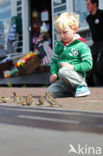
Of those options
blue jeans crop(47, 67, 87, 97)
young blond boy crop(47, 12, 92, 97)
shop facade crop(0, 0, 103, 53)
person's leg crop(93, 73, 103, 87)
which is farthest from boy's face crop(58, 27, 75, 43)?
shop facade crop(0, 0, 103, 53)

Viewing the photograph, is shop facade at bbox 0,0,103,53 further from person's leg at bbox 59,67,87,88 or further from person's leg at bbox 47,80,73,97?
person's leg at bbox 59,67,87,88

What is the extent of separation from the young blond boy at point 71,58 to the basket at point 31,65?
3433 mm

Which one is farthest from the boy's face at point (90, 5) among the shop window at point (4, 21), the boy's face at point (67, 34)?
the shop window at point (4, 21)

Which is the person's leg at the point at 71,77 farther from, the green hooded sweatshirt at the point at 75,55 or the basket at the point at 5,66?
the basket at the point at 5,66

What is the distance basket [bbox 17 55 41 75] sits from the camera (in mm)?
7435

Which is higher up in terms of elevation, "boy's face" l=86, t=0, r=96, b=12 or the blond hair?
"boy's face" l=86, t=0, r=96, b=12

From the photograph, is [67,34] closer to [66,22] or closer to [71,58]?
[66,22]

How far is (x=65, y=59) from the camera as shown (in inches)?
154

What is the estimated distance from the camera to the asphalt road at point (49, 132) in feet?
5.11

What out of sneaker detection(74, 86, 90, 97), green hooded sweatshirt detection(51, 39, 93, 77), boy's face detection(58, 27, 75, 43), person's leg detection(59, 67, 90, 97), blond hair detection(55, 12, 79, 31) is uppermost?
blond hair detection(55, 12, 79, 31)

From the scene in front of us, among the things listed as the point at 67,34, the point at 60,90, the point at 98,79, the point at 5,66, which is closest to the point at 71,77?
the point at 60,90

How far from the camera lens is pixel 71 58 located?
3.89m

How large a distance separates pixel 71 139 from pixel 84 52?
2221mm

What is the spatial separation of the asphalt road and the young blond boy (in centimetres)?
134
